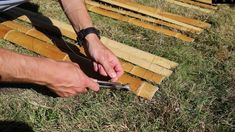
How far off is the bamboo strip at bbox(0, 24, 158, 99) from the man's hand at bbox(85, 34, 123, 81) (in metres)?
0.28

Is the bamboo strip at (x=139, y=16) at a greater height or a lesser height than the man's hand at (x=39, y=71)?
lesser

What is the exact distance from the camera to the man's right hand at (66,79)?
218 centimetres

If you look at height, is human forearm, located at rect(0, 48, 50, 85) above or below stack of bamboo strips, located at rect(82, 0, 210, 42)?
above

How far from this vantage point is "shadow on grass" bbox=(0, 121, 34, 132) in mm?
2695

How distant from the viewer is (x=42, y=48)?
3.46 m

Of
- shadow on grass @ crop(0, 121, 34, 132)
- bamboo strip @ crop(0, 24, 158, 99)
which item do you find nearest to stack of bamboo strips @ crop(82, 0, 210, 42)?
bamboo strip @ crop(0, 24, 158, 99)

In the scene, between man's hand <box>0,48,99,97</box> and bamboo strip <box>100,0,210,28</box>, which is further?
bamboo strip <box>100,0,210,28</box>

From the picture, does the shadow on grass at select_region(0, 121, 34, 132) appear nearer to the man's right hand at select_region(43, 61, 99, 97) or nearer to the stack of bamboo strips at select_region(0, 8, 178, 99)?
the man's right hand at select_region(43, 61, 99, 97)

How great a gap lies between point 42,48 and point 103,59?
935 millimetres

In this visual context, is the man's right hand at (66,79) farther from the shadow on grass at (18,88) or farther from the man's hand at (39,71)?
the shadow on grass at (18,88)

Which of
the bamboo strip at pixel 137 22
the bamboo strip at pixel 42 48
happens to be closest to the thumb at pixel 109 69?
the bamboo strip at pixel 42 48

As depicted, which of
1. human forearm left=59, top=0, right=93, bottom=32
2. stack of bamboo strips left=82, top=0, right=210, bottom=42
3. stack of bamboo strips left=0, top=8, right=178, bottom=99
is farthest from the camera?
stack of bamboo strips left=82, top=0, right=210, bottom=42

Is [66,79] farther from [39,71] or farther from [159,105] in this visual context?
[159,105]

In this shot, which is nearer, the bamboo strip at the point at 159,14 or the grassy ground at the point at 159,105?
the grassy ground at the point at 159,105
